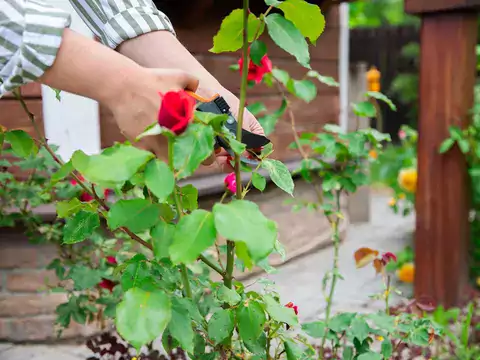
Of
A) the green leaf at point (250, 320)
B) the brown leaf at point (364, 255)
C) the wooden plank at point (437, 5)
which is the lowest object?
the brown leaf at point (364, 255)

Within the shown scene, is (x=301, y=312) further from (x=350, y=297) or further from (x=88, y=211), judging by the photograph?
(x=88, y=211)

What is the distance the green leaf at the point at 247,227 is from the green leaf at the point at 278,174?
192 millimetres

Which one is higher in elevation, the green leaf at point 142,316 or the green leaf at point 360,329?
the green leaf at point 142,316

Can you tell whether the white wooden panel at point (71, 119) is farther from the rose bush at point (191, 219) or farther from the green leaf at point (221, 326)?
the green leaf at point (221, 326)

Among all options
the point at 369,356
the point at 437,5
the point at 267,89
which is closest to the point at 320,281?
the point at 267,89

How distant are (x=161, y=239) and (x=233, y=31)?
14.3 inches

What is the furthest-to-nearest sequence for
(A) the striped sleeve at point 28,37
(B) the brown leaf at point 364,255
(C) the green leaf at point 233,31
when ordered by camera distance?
1. (B) the brown leaf at point 364,255
2. (C) the green leaf at point 233,31
3. (A) the striped sleeve at point 28,37

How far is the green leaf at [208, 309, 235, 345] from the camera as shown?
108cm

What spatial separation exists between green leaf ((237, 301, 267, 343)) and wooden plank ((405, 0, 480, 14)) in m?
1.90

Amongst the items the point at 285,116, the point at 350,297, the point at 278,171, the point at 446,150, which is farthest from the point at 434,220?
the point at 278,171

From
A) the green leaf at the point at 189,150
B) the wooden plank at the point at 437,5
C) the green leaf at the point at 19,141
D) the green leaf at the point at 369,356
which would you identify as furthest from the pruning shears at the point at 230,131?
the wooden plank at the point at 437,5

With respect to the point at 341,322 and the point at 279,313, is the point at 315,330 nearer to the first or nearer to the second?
the point at 341,322

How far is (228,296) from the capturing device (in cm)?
105

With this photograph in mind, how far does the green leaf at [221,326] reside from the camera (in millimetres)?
1083
